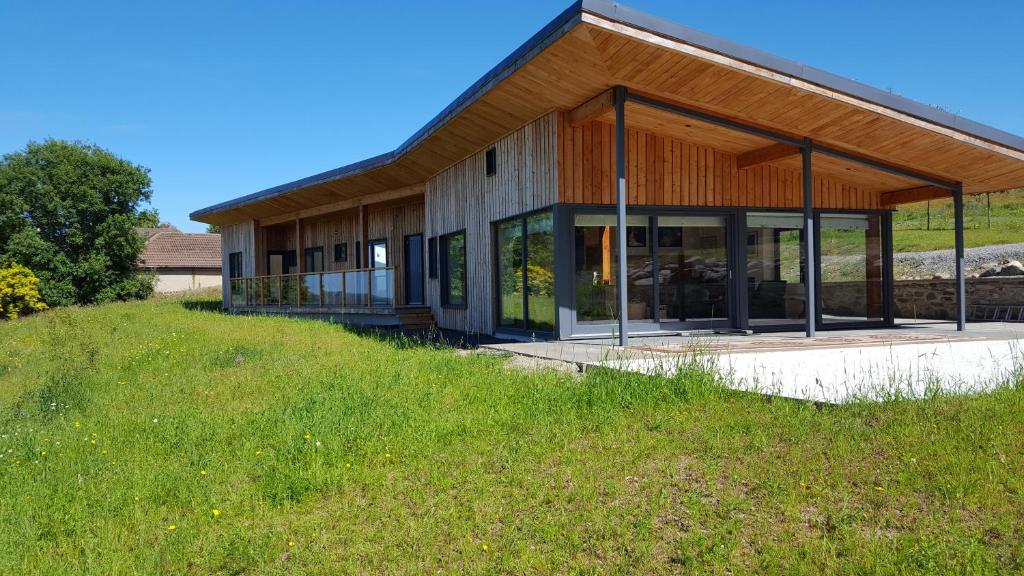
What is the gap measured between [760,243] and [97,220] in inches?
1195

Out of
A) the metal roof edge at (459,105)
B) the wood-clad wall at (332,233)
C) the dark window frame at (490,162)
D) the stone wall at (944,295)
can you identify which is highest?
the metal roof edge at (459,105)

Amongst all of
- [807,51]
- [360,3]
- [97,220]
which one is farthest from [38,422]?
[807,51]

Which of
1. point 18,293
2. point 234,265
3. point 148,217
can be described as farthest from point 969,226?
point 18,293

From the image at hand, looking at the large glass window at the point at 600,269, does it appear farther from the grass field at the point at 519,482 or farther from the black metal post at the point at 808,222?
the grass field at the point at 519,482

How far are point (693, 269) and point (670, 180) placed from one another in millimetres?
1504

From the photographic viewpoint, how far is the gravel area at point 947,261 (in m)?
17.1

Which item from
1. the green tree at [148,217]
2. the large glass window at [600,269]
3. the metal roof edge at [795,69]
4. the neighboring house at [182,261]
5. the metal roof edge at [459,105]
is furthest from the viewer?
the neighboring house at [182,261]

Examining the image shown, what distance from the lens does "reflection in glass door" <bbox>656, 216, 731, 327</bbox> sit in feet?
34.6

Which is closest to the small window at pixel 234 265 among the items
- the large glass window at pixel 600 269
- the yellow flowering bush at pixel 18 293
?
Result: the yellow flowering bush at pixel 18 293

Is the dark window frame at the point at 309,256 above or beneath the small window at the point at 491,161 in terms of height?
beneath

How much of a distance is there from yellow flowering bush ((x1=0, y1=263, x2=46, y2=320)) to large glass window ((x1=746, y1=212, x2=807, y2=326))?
2762 cm

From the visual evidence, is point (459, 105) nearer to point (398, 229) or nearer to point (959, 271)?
point (398, 229)

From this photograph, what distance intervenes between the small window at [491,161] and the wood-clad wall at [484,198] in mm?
95

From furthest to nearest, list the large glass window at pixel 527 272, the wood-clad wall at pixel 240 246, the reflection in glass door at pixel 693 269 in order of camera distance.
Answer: the wood-clad wall at pixel 240 246
the reflection in glass door at pixel 693 269
the large glass window at pixel 527 272
